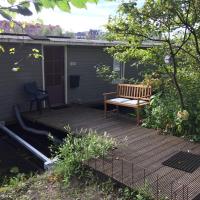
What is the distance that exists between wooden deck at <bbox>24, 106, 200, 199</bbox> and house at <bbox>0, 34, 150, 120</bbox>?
822 millimetres

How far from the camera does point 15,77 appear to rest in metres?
8.35

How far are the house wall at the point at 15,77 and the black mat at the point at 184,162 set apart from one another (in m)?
4.91

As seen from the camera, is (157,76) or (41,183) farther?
(157,76)

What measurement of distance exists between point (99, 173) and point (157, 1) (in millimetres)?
3488

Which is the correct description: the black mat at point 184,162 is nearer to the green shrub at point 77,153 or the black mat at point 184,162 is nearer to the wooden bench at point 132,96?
the green shrub at point 77,153

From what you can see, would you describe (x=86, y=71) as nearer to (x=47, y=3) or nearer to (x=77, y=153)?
(x=77, y=153)

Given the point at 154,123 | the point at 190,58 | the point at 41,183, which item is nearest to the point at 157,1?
the point at 190,58

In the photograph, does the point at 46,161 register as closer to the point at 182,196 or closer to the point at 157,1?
the point at 182,196

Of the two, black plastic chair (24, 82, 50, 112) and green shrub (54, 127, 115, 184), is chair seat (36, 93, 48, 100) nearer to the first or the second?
black plastic chair (24, 82, 50, 112)

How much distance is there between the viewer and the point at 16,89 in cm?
840

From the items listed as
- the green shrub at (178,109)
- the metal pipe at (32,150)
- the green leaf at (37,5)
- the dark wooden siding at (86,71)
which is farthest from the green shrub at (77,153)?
the dark wooden siding at (86,71)

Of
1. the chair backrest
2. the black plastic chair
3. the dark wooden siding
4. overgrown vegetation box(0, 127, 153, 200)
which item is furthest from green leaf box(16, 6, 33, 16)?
the dark wooden siding

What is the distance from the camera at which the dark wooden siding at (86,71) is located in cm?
968

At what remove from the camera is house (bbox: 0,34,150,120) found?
8.16 m
